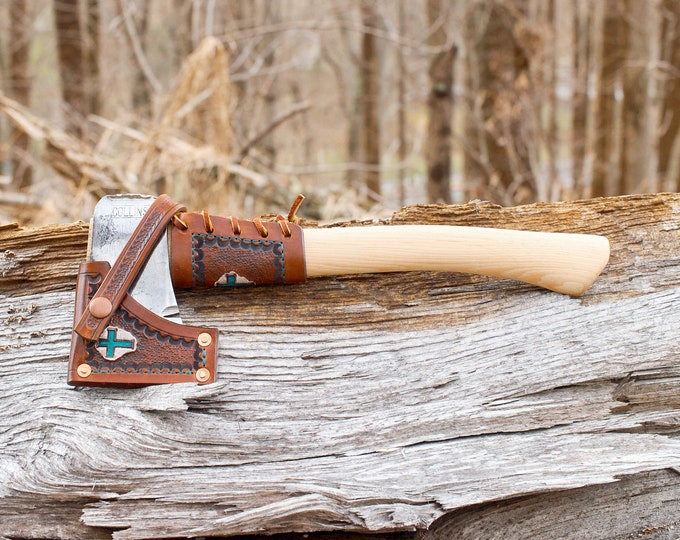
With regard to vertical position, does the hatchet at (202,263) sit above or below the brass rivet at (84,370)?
above

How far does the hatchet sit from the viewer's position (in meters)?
1.85

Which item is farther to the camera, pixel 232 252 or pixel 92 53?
pixel 92 53

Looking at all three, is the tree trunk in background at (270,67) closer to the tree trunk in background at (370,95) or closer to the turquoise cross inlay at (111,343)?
the tree trunk in background at (370,95)

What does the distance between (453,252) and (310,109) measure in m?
7.09

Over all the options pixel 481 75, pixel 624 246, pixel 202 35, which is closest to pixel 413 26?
pixel 202 35

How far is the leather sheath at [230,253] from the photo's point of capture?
192cm

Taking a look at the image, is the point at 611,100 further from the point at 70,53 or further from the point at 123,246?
the point at 123,246

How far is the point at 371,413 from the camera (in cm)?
193

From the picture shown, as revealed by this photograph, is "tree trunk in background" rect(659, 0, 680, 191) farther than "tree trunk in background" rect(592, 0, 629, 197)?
No

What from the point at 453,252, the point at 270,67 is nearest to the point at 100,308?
the point at 453,252

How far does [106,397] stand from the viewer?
6.15ft

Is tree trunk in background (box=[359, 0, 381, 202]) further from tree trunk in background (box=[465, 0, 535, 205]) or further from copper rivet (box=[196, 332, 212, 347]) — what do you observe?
copper rivet (box=[196, 332, 212, 347])

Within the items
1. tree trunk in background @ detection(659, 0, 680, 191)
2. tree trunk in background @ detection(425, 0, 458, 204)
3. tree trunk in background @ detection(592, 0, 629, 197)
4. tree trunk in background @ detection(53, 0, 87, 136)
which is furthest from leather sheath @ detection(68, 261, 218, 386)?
tree trunk in background @ detection(592, 0, 629, 197)

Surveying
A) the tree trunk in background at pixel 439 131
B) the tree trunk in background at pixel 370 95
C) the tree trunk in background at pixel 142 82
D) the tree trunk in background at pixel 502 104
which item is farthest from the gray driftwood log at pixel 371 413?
the tree trunk in background at pixel 370 95
